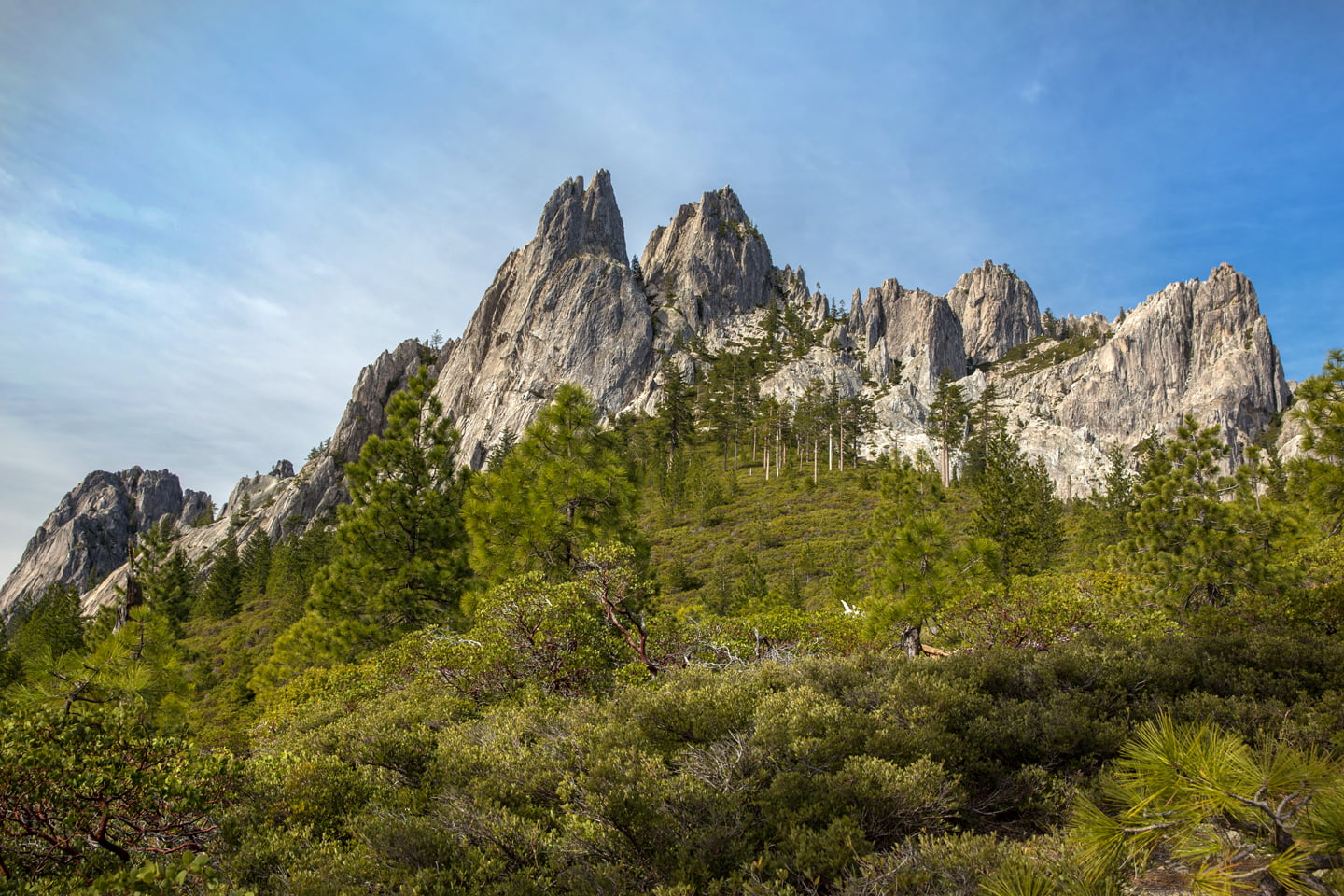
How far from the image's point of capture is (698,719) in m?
5.79

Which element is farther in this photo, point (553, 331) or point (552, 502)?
point (553, 331)

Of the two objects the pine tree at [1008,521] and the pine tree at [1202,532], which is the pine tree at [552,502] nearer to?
the pine tree at [1202,532]

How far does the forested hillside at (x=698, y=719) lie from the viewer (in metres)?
3.54

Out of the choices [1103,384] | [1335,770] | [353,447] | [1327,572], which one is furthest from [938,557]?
[1103,384]

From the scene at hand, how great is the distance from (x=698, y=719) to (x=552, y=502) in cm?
764

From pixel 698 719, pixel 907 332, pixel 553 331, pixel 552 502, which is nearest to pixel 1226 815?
pixel 698 719

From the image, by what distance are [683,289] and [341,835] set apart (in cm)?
13453

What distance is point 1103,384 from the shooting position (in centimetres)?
11456

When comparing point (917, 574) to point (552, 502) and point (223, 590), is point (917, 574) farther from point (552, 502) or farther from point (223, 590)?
point (223, 590)

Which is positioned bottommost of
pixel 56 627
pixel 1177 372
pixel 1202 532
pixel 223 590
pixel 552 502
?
pixel 56 627

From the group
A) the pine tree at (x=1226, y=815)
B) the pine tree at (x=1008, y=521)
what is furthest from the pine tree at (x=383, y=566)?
the pine tree at (x=1008, y=521)

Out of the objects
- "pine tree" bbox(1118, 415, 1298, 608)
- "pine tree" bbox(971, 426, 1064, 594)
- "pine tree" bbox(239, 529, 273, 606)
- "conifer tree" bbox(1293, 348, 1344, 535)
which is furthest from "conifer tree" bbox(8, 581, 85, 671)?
"conifer tree" bbox(1293, 348, 1344, 535)

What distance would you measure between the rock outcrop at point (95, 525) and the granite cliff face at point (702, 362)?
403 millimetres

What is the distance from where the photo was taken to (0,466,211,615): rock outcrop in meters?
117
